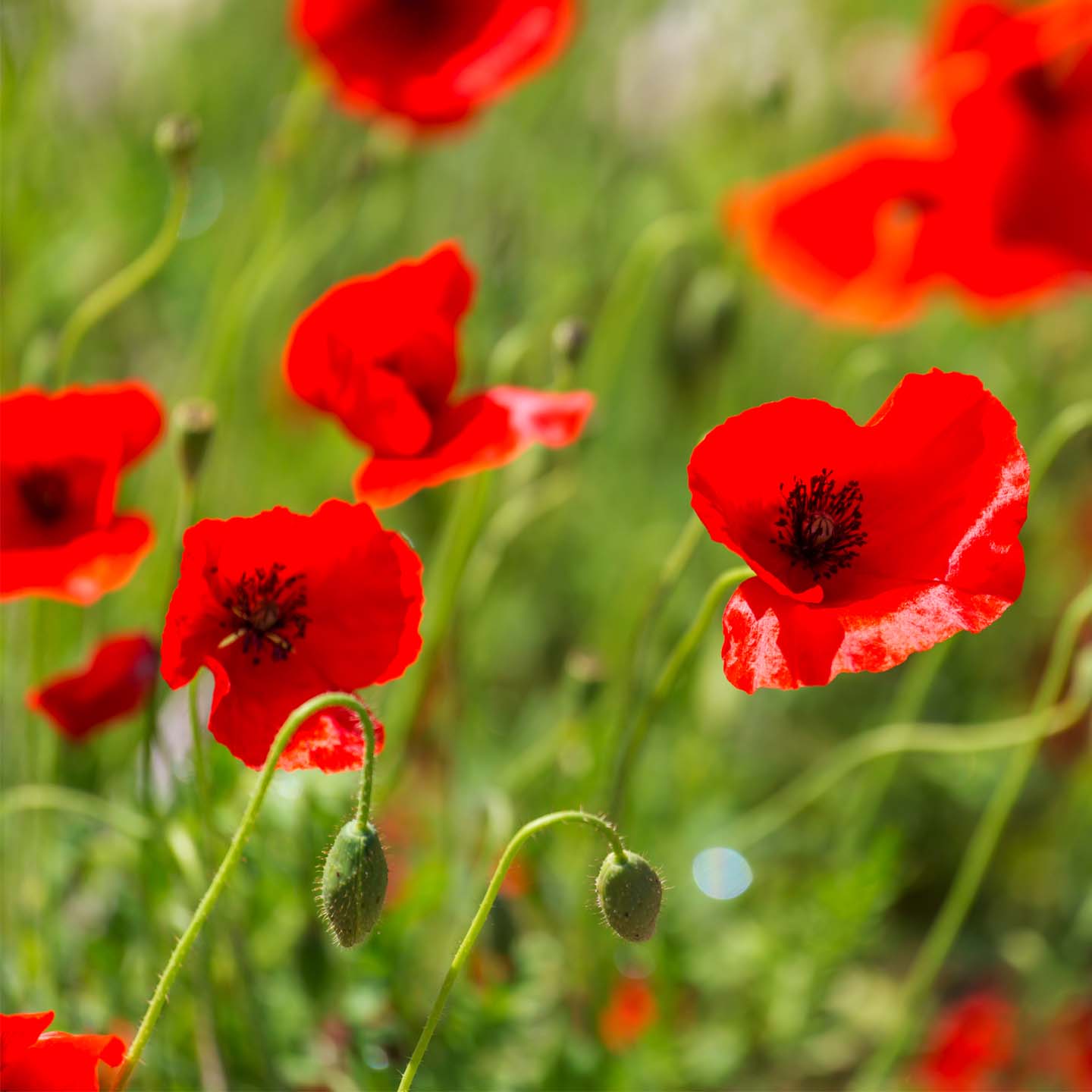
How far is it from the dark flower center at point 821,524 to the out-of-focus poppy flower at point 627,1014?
652 mm

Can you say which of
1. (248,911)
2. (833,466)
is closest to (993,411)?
(833,466)

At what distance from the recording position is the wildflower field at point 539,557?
2.66ft

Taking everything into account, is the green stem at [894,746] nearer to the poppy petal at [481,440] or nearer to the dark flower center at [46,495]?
the poppy petal at [481,440]

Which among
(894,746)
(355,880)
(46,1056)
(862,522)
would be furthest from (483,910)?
(894,746)

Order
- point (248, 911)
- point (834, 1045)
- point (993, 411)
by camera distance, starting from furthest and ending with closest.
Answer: point (834, 1045), point (248, 911), point (993, 411)

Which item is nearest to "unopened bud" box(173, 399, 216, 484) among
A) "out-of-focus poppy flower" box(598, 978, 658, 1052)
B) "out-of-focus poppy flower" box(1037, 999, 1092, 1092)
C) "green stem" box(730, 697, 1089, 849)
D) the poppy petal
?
the poppy petal

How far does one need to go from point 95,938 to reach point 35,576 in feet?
1.59

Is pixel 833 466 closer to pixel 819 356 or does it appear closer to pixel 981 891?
pixel 981 891

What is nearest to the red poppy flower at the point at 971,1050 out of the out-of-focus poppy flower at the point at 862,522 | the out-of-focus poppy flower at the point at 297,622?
the out-of-focus poppy flower at the point at 862,522

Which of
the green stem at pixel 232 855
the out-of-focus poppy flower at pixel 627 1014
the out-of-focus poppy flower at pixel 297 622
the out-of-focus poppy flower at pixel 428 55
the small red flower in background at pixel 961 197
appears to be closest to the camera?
the green stem at pixel 232 855

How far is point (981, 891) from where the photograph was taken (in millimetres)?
2090

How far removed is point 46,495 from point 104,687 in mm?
141

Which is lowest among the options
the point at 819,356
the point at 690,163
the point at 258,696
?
the point at 258,696

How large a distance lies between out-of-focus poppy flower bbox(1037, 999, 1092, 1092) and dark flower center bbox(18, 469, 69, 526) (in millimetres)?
1269
